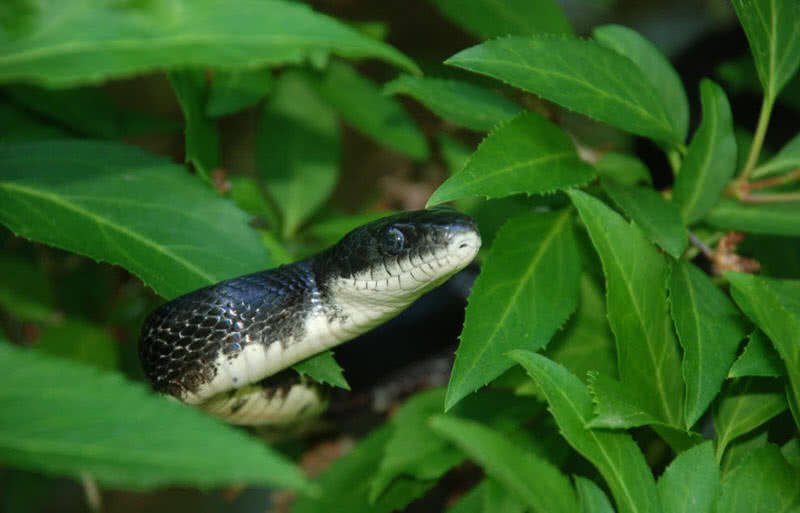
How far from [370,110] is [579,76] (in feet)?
4.16

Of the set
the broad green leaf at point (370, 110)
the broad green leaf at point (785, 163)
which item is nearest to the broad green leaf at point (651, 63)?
the broad green leaf at point (785, 163)

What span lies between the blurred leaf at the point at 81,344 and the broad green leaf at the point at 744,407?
190 centimetres

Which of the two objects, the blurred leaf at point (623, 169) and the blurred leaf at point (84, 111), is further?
the blurred leaf at point (84, 111)

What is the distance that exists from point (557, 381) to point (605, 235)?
33 cm

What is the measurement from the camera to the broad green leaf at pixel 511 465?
0.92m

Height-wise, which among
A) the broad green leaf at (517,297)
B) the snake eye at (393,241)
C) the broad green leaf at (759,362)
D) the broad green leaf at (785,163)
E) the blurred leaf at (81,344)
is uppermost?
the broad green leaf at (785,163)

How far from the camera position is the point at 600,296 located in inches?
75.7

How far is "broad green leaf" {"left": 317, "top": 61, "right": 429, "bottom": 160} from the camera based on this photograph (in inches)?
107

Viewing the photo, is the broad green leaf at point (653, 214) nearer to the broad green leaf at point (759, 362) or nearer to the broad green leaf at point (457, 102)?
the broad green leaf at point (759, 362)

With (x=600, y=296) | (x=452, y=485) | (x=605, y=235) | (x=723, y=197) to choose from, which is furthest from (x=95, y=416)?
(x=452, y=485)

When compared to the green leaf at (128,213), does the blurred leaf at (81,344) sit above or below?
below

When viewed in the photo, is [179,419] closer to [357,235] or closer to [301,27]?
[301,27]

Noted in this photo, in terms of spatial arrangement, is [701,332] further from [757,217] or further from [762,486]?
[757,217]

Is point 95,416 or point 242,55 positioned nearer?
point 95,416
